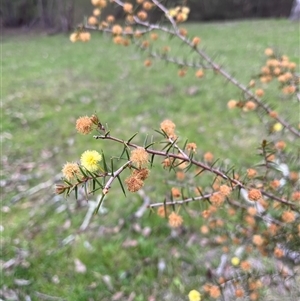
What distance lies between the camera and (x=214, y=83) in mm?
5051

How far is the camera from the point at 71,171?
82 centimetres

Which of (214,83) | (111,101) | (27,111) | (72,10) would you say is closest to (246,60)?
(214,83)

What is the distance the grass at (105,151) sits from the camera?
2.04 m

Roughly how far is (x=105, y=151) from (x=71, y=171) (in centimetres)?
249

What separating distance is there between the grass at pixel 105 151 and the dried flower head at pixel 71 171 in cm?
115

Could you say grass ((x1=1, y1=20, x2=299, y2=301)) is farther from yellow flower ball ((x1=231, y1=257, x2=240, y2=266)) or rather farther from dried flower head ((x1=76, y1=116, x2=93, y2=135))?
dried flower head ((x1=76, y1=116, x2=93, y2=135))

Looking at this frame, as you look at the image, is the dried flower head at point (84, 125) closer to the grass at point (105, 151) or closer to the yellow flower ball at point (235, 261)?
the grass at point (105, 151)

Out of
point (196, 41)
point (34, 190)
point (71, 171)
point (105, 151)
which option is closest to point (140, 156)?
point (71, 171)

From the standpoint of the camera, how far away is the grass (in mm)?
2035

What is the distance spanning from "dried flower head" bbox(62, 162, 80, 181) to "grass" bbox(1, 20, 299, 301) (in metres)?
1.15

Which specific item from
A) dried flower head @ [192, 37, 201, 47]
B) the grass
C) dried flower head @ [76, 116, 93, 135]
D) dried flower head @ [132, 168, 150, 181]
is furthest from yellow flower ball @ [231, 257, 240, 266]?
dried flower head @ [76, 116, 93, 135]

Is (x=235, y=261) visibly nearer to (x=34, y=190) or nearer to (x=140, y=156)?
(x=140, y=156)

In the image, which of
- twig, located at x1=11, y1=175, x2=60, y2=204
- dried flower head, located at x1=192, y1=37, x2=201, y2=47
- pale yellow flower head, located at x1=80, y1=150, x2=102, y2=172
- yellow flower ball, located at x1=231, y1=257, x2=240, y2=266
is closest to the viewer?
pale yellow flower head, located at x1=80, y1=150, x2=102, y2=172

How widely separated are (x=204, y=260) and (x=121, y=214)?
2.08 feet
